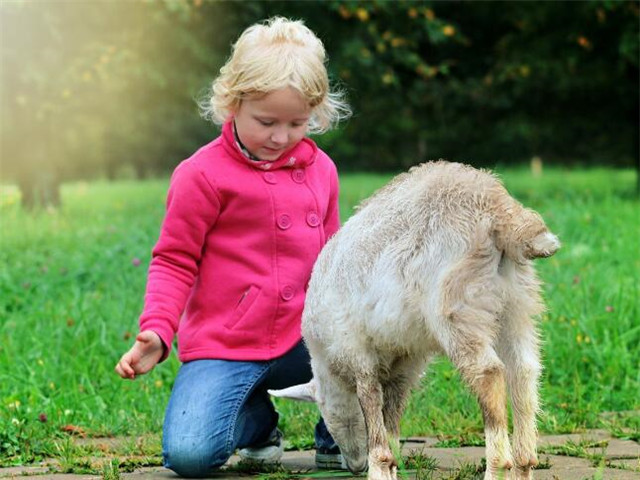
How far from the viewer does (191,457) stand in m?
3.32

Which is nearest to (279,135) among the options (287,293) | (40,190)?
(287,293)

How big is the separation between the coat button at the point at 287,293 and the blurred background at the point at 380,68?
9.51ft

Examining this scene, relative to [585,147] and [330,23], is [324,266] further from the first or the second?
[585,147]

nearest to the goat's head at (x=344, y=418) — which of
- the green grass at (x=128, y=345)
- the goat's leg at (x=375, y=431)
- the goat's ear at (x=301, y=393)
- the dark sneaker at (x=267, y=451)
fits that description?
the goat's ear at (x=301, y=393)

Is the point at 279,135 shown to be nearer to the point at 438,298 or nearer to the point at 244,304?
the point at 244,304

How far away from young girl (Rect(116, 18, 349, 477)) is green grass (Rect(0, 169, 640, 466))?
38 centimetres

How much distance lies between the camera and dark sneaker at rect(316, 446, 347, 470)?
3488 mm

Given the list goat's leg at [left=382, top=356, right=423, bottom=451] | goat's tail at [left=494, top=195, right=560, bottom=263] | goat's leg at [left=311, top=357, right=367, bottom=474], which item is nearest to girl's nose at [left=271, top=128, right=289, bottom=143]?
goat's leg at [left=311, top=357, right=367, bottom=474]

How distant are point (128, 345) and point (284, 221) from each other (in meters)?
1.85

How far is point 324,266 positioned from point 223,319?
25.4 inches

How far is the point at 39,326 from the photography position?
17.5 ft

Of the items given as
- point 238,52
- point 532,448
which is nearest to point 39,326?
point 238,52

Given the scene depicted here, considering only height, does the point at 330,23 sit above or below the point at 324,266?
above

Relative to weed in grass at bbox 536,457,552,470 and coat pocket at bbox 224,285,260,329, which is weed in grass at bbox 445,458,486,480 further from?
coat pocket at bbox 224,285,260,329
